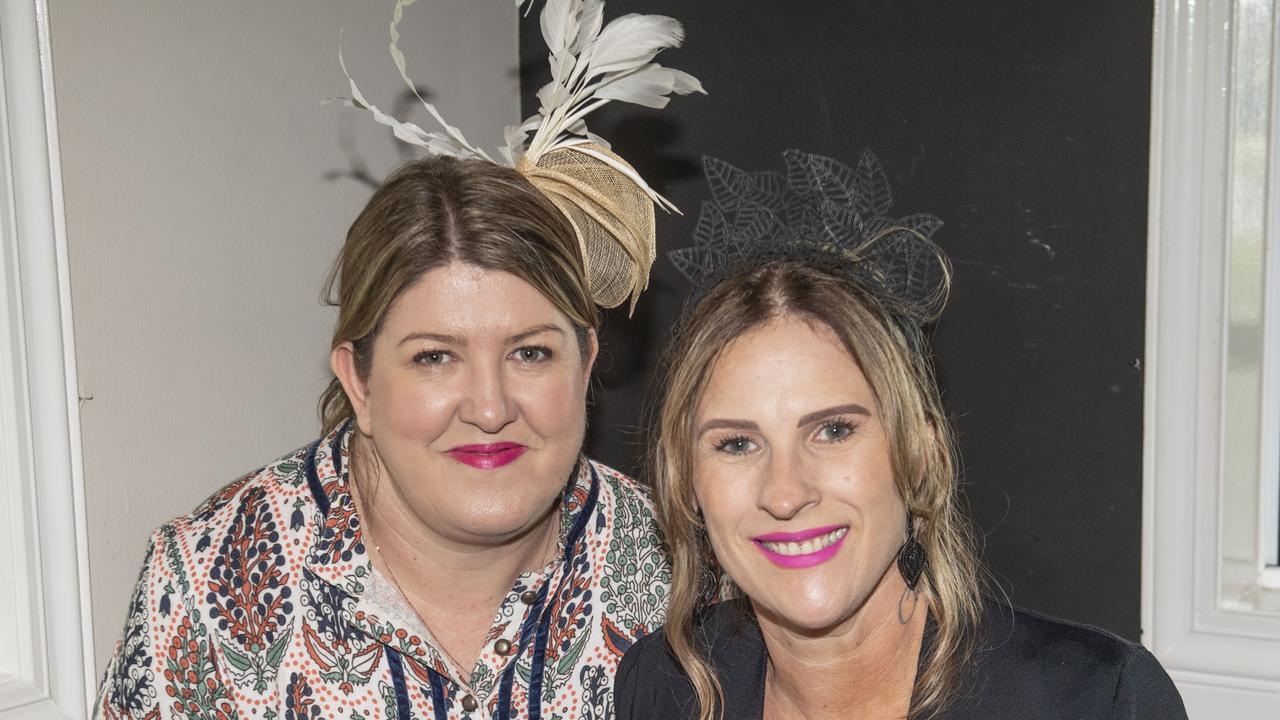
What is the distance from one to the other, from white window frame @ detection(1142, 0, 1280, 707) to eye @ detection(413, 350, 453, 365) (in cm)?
126

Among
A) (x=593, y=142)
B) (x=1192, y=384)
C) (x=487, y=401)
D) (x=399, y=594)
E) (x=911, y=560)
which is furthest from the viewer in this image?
(x=1192, y=384)

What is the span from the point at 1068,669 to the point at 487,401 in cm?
80

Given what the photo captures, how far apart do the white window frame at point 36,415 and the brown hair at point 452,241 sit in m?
0.41

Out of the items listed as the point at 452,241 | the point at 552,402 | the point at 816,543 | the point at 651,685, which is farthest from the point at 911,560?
the point at 452,241

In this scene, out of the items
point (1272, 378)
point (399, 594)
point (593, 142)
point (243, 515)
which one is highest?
point (593, 142)

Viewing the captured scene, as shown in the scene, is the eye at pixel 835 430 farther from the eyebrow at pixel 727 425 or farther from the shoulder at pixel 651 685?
the shoulder at pixel 651 685

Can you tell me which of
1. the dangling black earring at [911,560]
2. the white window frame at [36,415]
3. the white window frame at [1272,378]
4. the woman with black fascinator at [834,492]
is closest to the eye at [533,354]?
the woman with black fascinator at [834,492]

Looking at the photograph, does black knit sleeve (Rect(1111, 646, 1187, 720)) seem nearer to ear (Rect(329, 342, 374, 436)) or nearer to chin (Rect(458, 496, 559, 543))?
chin (Rect(458, 496, 559, 543))

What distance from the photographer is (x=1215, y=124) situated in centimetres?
213

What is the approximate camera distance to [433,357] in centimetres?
171

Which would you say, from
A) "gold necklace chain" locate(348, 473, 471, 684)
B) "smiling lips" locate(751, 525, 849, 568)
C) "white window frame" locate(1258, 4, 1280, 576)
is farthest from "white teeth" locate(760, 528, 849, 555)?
"white window frame" locate(1258, 4, 1280, 576)

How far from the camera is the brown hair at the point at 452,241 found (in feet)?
5.62

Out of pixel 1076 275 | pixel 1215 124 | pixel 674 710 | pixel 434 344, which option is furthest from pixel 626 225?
pixel 1215 124

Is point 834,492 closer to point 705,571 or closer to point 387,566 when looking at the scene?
point 705,571
